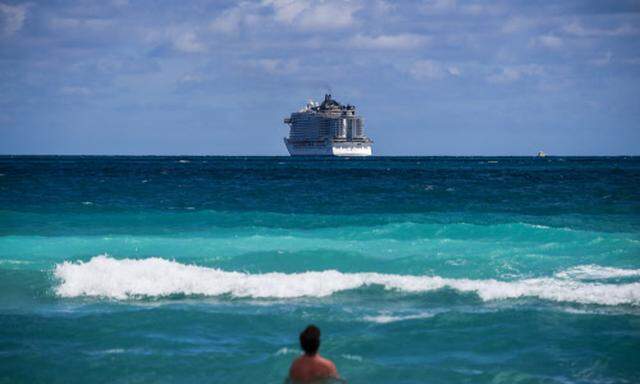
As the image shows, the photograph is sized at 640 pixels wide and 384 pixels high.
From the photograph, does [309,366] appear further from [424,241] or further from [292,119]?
[292,119]

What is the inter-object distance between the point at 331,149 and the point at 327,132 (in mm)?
4655

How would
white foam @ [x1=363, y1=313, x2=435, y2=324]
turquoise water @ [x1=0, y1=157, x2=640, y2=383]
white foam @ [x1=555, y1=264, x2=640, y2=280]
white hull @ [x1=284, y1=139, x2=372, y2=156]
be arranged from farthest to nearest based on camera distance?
white hull @ [x1=284, y1=139, x2=372, y2=156] < white foam @ [x1=555, y1=264, x2=640, y2=280] < white foam @ [x1=363, y1=313, x2=435, y2=324] < turquoise water @ [x1=0, y1=157, x2=640, y2=383]

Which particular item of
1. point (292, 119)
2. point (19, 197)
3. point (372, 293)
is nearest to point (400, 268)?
point (372, 293)

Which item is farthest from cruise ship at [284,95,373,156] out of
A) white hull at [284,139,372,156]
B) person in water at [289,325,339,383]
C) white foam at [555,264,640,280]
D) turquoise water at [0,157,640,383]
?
person in water at [289,325,339,383]

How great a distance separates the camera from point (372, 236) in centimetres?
2302

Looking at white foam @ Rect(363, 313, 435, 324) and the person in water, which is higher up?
the person in water

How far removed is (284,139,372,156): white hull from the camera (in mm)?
166500

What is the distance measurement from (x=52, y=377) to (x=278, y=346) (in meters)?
2.99

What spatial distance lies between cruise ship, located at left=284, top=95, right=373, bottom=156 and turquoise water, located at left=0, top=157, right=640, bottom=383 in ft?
456

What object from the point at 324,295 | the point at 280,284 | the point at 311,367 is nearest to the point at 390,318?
the point at 324,295

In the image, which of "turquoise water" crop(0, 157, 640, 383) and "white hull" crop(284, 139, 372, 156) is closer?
"turquoise water" crop(0, 157, 640, 383)

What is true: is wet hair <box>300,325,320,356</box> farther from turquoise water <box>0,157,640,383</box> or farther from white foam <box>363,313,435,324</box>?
white foam <box>363,313,435,324</box>

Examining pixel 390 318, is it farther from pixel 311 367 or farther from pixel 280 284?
pixel 311 367

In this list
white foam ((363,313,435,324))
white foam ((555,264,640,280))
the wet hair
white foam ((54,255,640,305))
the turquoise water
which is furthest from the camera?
white foam ((555,264,640,280))
